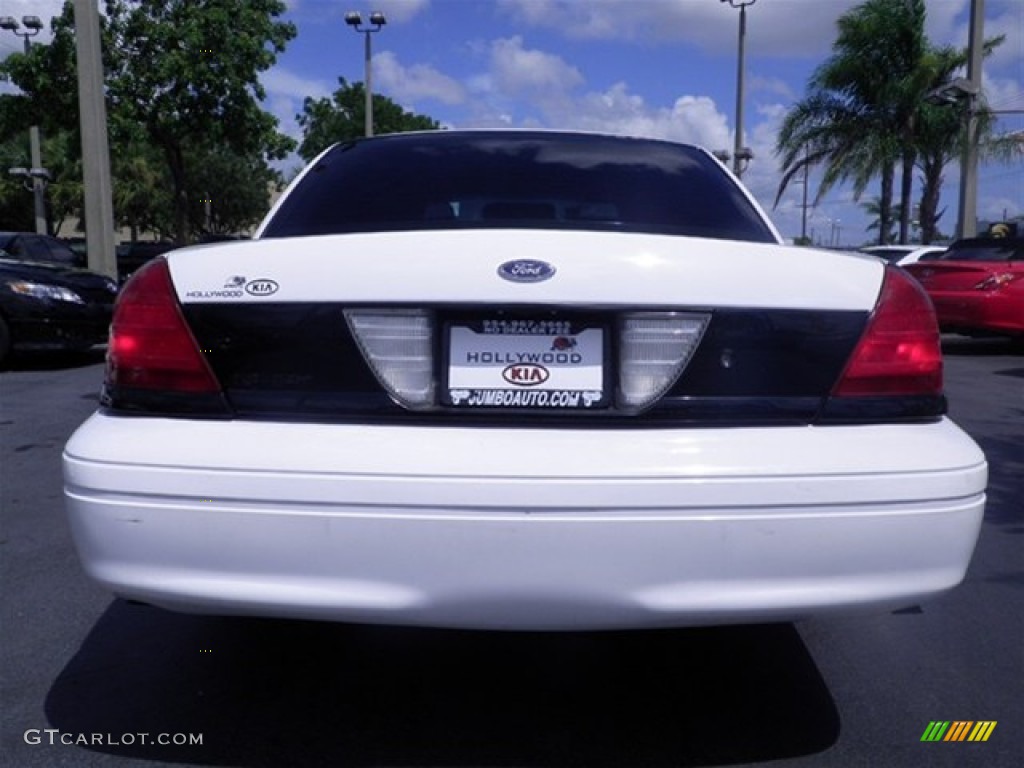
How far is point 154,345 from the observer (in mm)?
2490

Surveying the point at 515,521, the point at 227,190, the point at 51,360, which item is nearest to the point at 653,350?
the point at 515,521

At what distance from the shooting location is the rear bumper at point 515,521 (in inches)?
89.0

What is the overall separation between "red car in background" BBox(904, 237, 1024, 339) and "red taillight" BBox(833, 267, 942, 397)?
969cm

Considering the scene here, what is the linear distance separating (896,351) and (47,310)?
916 cm

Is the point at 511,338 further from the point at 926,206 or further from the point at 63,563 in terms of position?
the point at 926,206

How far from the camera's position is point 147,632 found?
3471 mm

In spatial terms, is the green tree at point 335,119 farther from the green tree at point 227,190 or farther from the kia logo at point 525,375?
the kia logo at point 525,375

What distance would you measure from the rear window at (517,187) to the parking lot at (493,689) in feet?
4.26

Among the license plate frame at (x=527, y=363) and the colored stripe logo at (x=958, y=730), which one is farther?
the colored stripe logo at (x=958, y=730)

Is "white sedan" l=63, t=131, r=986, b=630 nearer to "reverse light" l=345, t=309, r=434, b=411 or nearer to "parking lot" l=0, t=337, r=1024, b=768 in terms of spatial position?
"reverse light" l=345, t=309, r=434, b=411

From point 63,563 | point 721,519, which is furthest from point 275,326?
point 63,563

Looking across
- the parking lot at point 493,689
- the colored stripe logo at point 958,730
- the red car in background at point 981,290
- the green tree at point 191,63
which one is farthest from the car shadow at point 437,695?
the green tree at point 191,63

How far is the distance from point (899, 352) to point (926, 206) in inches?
1020

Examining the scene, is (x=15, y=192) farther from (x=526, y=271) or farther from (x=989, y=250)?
(x=526, y=271)
